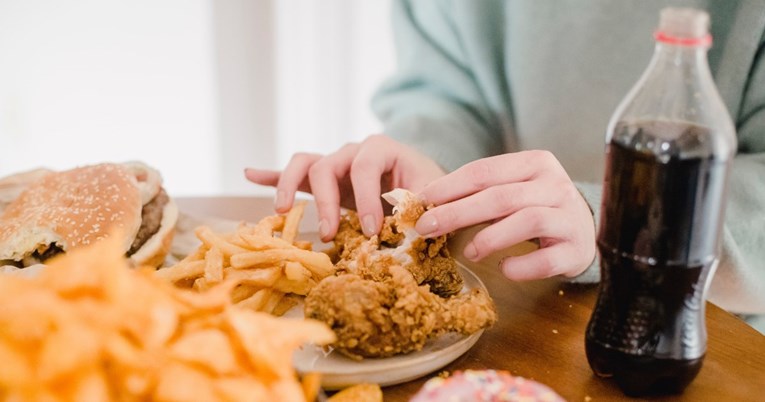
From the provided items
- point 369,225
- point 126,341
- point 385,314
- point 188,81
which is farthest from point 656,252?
point 188,81

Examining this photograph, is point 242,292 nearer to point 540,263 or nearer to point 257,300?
point 257,300

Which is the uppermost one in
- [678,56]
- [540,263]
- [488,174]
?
[678,56]

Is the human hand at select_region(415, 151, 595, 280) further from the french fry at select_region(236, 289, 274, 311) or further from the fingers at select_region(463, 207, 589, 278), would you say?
the french fry at select_region(236, 289, 274, 311)

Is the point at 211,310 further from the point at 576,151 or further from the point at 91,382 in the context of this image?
the point at 576,151

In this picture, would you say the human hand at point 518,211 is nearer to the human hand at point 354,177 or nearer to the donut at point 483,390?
the human hand at point 354,177

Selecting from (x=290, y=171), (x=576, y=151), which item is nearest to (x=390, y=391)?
(x=290, y=171)

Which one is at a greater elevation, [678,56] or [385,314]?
[678,56]
